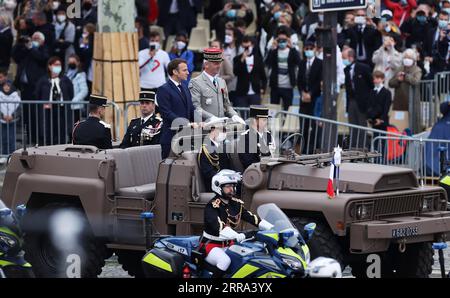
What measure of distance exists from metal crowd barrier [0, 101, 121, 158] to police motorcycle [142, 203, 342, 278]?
28.7 ft

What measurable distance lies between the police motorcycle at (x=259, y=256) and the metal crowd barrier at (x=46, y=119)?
8739 millimetres

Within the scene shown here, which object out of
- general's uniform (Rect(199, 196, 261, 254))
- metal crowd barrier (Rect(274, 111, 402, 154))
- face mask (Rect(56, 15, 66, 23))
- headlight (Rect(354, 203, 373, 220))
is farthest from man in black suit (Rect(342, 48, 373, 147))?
general's uniform (Rect(199, 196, 261, 254))

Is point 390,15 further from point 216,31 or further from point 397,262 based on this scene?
point 397,262

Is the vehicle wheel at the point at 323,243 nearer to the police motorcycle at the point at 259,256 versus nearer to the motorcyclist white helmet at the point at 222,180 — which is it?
the police motorcycle at the point at 259,256

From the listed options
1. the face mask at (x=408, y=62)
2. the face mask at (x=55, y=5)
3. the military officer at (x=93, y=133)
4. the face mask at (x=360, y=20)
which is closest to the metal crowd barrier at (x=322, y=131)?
the face mask at (x=408, y=62)

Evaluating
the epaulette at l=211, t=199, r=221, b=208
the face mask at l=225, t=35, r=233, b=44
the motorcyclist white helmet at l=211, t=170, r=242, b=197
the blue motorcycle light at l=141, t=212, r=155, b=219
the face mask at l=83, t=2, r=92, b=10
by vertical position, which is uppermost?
the face mask at l=83, t=2, r=92, b=10

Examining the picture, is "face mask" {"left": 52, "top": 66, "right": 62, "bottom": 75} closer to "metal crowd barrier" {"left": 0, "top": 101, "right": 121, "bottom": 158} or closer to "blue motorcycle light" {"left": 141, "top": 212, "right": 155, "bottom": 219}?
"metal crowd barrier" {"left": 0, "top": 101, "right": 121, "bottom": 158}

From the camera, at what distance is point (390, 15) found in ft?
88.4

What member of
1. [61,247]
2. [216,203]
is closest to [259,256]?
[216,203]

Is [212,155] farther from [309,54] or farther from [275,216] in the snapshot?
[309,54]

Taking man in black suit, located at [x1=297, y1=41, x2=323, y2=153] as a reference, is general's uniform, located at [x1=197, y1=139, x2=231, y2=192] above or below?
below

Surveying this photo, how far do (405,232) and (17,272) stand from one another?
12.6 feet

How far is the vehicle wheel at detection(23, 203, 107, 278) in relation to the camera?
55.1ft

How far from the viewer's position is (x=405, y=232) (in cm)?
1528
